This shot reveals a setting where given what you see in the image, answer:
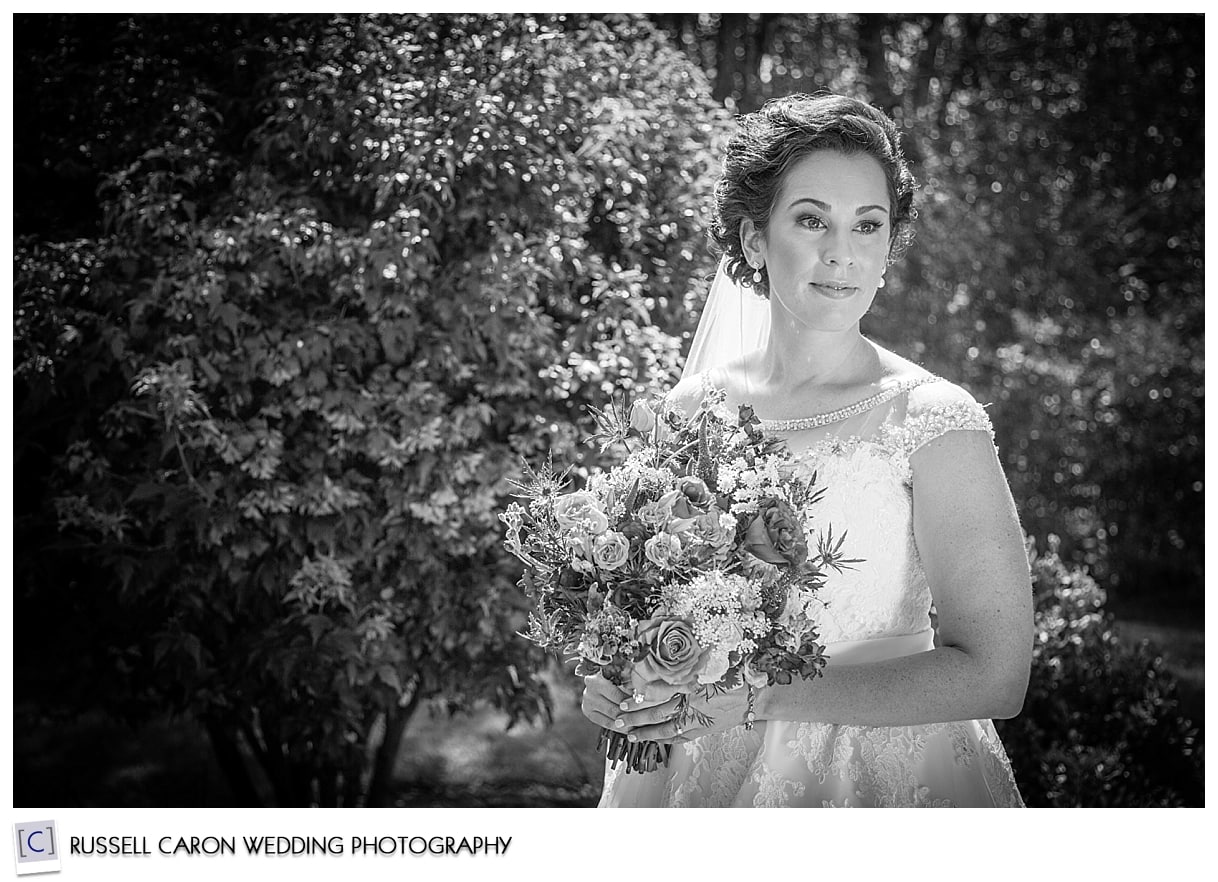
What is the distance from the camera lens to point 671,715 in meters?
1.95

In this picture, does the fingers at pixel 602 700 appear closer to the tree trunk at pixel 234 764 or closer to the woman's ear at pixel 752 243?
the woman's ear at pixel 752 243

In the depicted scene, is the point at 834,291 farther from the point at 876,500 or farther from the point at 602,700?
the point at 602,700

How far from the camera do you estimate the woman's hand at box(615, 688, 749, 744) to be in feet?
6.37

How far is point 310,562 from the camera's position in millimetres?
3283

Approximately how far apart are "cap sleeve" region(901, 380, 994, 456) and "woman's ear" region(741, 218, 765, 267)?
49 cm

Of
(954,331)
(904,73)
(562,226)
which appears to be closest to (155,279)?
(562,226)

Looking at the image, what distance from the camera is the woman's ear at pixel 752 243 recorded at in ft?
7.94

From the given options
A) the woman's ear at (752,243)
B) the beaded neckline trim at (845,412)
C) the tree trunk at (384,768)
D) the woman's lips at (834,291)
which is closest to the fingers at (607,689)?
the beaded neckline trim at (845,412)

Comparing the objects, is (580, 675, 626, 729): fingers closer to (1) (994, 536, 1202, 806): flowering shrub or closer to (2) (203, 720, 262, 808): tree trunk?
(1) (994, 536, 1202, 806): flowering shrub

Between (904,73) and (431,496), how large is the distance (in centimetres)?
558

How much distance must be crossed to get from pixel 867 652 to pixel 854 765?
236mm

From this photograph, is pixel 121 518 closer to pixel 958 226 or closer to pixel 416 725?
pixel 416 725

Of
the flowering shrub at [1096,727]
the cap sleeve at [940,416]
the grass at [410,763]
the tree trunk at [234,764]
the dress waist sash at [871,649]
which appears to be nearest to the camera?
the cap sleeve at [940,416]
